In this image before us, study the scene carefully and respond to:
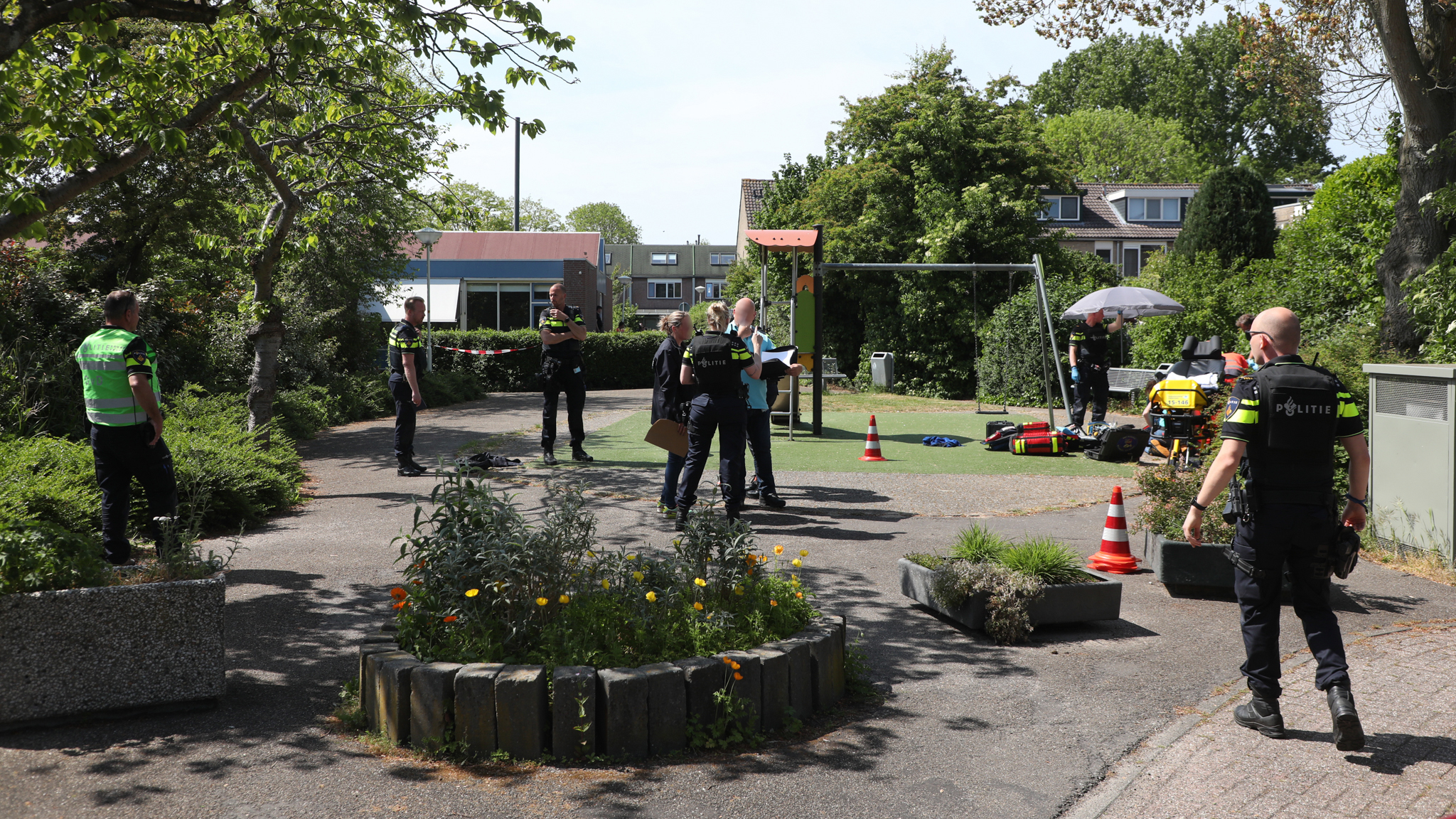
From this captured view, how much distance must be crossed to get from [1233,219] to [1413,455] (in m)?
21.2

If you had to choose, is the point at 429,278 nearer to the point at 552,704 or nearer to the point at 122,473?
the point at 122,473

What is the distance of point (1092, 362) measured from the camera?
14.5m

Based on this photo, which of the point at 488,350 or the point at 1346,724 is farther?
the point at 488,350

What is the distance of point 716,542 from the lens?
4668 mm

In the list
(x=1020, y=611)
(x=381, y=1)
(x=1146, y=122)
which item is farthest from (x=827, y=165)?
(x=1146, y=122)

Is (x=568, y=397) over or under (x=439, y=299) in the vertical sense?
under

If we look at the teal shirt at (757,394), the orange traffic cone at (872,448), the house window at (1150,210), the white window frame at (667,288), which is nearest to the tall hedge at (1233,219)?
the orange traffic cone at (872,448)

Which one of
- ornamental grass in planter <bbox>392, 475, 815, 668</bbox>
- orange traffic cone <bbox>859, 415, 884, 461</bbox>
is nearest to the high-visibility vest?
ornamental grass in planter <bbox>392, 475, 815, 668</bbox>

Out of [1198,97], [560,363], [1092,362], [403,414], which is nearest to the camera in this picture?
[403,414]

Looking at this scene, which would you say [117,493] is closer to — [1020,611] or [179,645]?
[179,645]

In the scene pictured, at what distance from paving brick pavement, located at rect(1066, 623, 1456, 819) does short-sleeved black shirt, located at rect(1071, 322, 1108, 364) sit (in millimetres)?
10117

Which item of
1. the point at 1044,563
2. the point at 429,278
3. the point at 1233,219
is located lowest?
the point at 1044,563

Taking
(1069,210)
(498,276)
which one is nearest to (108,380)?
(498,276)

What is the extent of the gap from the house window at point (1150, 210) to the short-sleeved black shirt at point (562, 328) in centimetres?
4188
